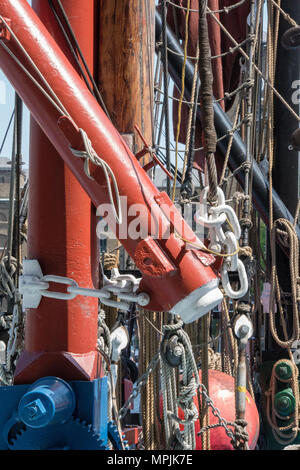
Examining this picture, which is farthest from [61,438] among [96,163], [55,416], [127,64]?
[127,64]

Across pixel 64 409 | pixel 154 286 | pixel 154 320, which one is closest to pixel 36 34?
pixel 154 286

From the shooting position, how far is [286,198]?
6219 millimetres

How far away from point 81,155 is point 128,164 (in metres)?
0.20

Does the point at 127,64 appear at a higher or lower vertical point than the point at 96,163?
higher

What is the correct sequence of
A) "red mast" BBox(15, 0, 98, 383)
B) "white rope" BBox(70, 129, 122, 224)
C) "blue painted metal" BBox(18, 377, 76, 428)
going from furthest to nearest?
"red mast" BBox(15, 0, 98, 383) → "blue painted metal" BBox(18, 377, 76, 428) → "white rope" BBox(70, 129, 122, 224)

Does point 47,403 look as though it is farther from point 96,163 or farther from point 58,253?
point 96,163

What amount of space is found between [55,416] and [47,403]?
74mm

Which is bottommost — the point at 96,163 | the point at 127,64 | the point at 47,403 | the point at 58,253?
the point at 47,403

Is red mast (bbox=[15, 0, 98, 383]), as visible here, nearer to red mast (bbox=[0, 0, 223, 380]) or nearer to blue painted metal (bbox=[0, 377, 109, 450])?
blue painted metal (bbox=[0, 377, 109, 450])

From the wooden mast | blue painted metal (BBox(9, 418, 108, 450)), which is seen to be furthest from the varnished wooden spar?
blue painted metal (BBox(9, 418, 108, 450))

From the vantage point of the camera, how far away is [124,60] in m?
2.88

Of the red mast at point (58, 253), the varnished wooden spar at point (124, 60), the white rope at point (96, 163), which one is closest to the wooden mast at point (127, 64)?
the varnished wooden spar at point (124, 60)

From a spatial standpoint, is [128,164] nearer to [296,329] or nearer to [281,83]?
[296,329]

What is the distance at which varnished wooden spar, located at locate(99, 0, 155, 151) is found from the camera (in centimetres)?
288
